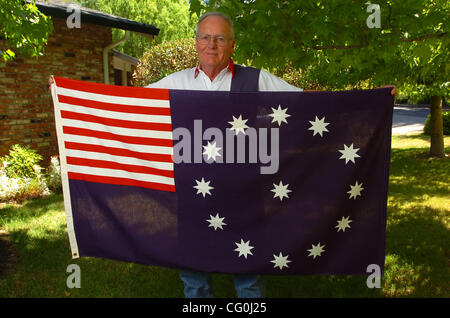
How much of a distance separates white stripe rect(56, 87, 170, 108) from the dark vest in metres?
0.51

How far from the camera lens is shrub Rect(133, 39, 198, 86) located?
9859mm

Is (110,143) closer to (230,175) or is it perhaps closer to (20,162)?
(230,175)

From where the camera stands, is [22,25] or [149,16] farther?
[149,16]

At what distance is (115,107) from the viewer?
9.44 feet

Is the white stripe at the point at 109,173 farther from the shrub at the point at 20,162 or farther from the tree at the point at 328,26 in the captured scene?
the shrub at the point at 20,162

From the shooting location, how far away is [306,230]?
9.29 ft

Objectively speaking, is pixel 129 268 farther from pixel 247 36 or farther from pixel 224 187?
pixel 247 36

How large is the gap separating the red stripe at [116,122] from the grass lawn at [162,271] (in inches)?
69.5

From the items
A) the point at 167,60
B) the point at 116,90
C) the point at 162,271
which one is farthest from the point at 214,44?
the point at 167,60

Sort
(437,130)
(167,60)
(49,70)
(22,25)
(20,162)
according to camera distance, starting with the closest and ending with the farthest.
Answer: (22,25)
(20,162)
(49,70)
(167,60)
(437,130)

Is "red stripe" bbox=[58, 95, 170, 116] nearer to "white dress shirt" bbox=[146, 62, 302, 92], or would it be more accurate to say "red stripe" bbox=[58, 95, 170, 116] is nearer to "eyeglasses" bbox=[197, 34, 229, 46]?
"white dress shirt" bbox=[146, 62, 302, 92]

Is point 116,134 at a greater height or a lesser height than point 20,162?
greater

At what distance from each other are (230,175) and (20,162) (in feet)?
19.4

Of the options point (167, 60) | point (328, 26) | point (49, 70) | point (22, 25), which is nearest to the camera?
point (328, 26)
